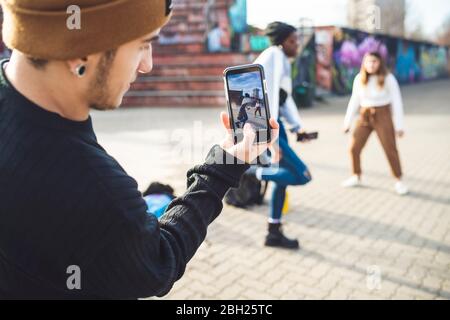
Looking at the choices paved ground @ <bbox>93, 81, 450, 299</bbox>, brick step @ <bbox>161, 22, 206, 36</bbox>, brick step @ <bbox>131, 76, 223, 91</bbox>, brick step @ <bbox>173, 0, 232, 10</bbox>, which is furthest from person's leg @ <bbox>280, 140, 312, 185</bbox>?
brick step @ <bbox>173, 0, 232, 10</bbox>

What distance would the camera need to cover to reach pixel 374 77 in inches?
212


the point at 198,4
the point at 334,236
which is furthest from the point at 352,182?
the point at 198,4

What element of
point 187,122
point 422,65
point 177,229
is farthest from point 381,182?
point 422,65

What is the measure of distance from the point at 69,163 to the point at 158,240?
1.04ft

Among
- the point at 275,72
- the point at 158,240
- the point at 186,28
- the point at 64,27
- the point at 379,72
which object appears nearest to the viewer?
the point at 64,27

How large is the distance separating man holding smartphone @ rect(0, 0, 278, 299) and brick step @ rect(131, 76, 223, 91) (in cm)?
1647

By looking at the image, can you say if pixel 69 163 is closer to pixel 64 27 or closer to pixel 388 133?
pixel 64 27

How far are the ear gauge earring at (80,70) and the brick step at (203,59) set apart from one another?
52.6ft

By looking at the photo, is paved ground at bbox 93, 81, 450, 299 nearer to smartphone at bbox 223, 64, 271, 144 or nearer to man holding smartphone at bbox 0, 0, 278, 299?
smartphone at bbox 223, 64, 271, 144

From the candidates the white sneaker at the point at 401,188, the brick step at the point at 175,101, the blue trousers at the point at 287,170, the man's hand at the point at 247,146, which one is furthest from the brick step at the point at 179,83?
the man's hand at the point at 247,146

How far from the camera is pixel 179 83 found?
18.1 meters

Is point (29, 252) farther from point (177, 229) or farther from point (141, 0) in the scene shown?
point (141, 0)

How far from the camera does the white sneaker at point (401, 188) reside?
6133 millimetres

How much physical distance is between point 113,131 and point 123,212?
10919mm
